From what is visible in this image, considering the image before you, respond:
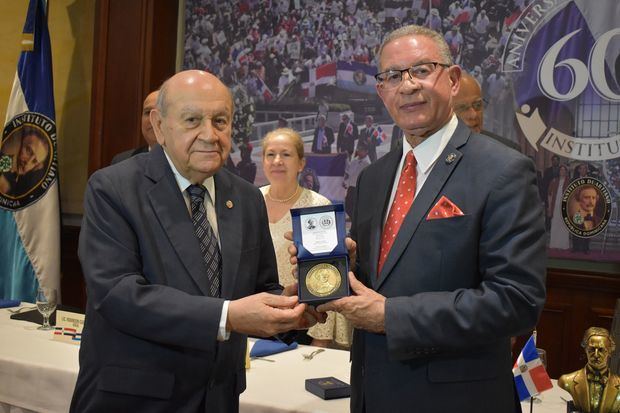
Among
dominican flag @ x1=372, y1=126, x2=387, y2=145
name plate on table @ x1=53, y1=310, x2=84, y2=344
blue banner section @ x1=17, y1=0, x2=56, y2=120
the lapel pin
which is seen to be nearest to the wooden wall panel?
blue banner section @ x1=17, y1=0, x2=56, y2=120

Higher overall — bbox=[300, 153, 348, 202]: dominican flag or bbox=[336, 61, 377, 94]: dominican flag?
bbox=[336, 61, 377, 94]: dominican flag

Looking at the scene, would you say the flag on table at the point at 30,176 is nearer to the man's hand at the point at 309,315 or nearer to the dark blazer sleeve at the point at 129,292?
the dark blazer sleeve at the point at 129,292

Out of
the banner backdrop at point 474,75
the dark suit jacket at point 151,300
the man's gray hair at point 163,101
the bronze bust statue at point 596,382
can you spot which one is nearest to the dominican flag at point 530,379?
the bronze bust statue at point 596,382

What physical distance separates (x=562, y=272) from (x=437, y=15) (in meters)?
2.07

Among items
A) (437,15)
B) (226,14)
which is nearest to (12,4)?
(226,14)

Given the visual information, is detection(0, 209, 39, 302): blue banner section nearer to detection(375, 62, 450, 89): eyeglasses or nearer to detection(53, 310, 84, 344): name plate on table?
detection(53, 310, 84, 344): name plate on table

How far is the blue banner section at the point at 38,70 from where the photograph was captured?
5.42 metres

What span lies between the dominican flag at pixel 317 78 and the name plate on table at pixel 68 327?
309 cm

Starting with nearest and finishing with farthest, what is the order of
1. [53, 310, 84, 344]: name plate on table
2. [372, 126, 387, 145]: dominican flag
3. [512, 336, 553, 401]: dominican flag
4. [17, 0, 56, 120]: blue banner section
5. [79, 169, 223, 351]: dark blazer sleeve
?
[79, 169, 223, 351]: dark blazer sleeve
[512, 336, 553, 401]: dominican flag
[53, 310, 84, 344]: name plate on table
[372, 126, 387, 145]: dominican flag
[17, 0, 56, 120]: blue banner section

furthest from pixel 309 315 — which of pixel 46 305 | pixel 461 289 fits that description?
pixel 46 305

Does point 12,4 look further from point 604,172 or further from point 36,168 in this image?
point 604,172

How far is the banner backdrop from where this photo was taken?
4621mm

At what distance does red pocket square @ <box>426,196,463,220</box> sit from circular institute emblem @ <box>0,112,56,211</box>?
4297 millimetres

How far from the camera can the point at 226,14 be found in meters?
5.86
